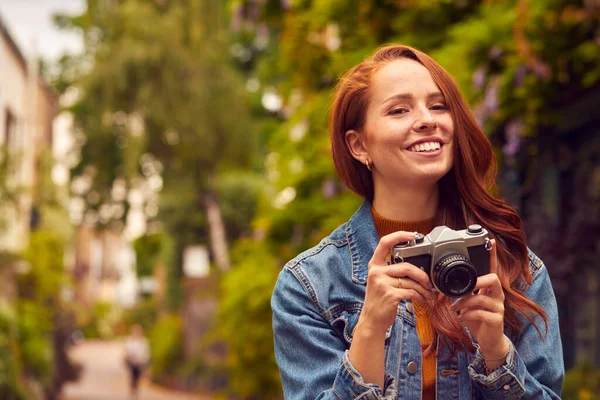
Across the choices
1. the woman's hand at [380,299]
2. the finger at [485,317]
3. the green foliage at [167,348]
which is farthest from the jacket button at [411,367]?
the green foliage at [167,348]

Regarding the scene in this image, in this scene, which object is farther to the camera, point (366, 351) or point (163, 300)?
point (163, 300)

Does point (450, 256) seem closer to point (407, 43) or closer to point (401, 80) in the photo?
point (401, 80)

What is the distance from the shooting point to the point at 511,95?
705cm

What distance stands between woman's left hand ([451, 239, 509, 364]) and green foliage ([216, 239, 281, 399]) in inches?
319

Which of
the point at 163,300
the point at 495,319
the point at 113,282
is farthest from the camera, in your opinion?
the point at 113,282

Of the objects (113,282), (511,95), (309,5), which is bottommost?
(113,282)

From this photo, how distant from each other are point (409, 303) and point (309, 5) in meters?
8.43

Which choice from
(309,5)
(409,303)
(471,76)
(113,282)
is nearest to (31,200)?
(309,5)

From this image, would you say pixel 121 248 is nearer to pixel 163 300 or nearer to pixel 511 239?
pixel 163 300

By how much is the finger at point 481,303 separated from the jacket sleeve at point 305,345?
0.86ft

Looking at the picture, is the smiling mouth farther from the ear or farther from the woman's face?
the ear

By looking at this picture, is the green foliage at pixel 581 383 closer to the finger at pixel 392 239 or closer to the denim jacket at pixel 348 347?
the denim jacket at pixel 348 347

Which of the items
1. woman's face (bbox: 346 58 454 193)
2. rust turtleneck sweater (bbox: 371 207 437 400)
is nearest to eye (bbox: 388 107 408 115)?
woman's face (bbox: 346 58 454 193)

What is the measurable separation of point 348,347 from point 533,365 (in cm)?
43
